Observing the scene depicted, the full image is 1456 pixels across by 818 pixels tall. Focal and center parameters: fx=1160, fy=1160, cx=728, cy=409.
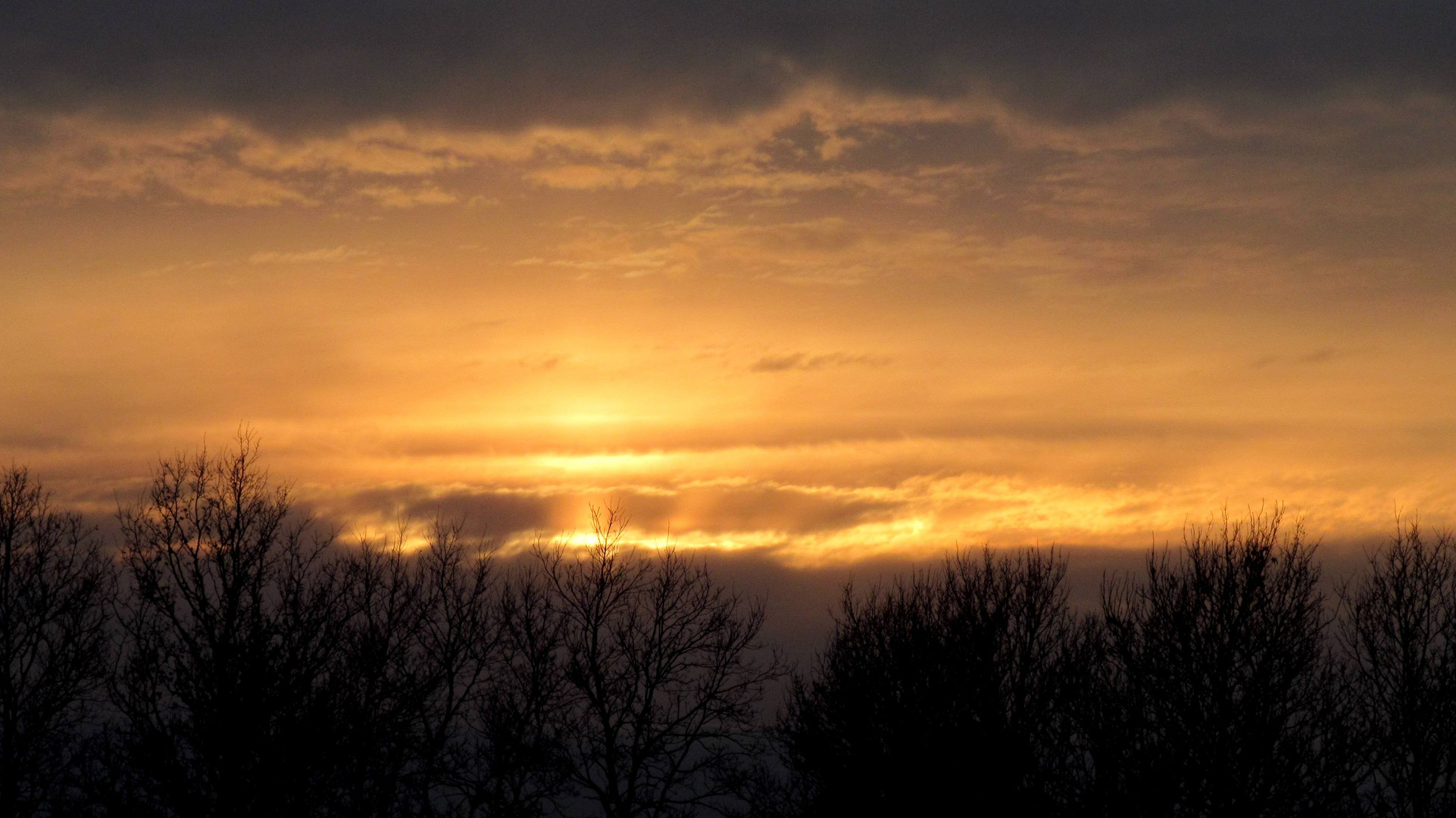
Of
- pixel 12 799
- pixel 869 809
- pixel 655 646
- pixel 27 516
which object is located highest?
pixel 27 516

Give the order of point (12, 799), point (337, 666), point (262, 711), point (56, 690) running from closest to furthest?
point (262, 711) → point (337, 666) → point (12, 799) → point (56, 690)

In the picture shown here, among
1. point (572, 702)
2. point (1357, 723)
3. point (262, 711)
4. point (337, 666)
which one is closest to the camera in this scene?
point (262, 711)

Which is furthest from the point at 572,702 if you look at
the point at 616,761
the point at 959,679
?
the point at 959,679

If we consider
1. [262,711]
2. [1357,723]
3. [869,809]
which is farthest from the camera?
[869,809]

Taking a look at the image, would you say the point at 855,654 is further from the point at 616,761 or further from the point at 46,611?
the point at 46,611

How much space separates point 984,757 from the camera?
29312 mm

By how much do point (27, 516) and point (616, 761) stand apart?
17714 millimetres

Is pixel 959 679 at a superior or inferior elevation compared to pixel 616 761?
superior

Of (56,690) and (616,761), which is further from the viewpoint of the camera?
(616,761)

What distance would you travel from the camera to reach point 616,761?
1339 inches

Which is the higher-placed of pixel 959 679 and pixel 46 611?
pixel 46 611

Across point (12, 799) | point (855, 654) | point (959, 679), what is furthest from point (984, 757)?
point (12, 799)

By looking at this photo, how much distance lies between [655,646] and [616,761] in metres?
3.71

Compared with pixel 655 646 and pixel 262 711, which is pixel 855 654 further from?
pixel 262 711
